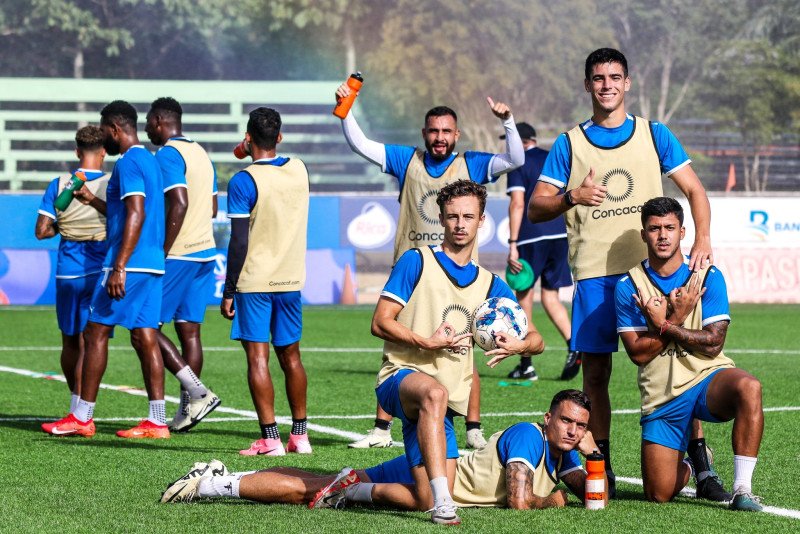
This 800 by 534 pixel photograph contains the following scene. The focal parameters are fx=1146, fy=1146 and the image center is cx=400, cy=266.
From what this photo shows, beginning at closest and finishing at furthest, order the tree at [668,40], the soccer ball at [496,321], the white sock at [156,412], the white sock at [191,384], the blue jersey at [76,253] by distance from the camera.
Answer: the soccer ball at [496,321] → the white sock at [156,412] → the white sock at [191,384] → the blue jersey at [76,253] → the tree at [668,40]

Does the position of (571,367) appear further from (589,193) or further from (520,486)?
(520,486)

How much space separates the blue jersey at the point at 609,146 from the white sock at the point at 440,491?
200 centimetres

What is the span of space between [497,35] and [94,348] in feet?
97.2

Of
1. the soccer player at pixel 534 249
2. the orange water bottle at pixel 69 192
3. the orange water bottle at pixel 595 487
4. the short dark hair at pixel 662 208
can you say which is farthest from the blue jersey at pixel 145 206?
the soccer player at pixel 534 249

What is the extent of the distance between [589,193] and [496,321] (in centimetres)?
97

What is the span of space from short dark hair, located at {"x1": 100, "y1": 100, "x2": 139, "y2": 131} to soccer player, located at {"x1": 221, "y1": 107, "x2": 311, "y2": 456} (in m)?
1.19

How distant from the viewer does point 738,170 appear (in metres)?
30.6

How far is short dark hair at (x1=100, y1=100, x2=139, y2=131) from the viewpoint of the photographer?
843 cm

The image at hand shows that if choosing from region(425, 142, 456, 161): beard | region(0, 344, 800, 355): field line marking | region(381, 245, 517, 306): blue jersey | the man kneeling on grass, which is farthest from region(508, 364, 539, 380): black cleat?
region(381, 245, 517, 306): blue jersey

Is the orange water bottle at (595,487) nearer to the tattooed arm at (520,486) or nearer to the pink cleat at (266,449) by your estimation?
the tattooed arm at (520,486)

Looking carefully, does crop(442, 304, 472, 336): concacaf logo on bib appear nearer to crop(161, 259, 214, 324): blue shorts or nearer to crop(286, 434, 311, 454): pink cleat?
crop(286, 434, 311, 454): pink cleat

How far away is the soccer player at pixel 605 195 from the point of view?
624cm

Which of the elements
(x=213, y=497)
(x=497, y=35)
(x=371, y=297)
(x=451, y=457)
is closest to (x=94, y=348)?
(x=213, y=497)

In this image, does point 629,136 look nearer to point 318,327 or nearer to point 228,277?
point 228,277
